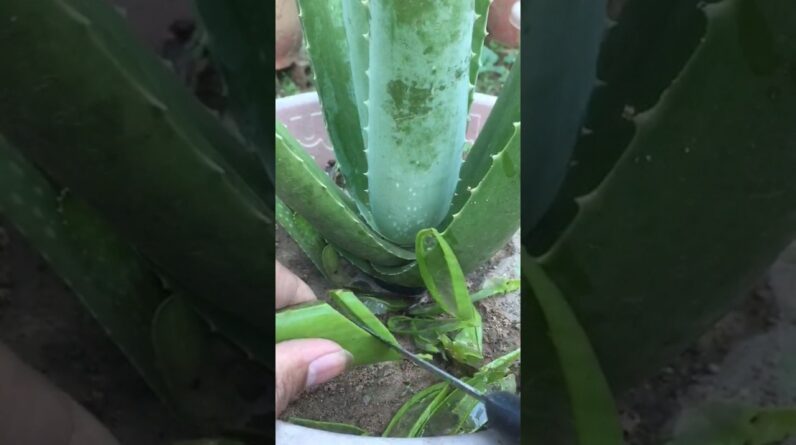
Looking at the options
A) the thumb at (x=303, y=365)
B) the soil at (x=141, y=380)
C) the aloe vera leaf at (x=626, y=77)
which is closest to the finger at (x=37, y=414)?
the soil at (x=141, y=380)

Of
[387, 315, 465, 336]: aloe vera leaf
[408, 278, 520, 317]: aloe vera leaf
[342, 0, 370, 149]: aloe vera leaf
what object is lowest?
[387, 315, 465, 336]: aloe vera leaf

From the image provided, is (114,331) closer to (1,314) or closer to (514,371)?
(1,314)

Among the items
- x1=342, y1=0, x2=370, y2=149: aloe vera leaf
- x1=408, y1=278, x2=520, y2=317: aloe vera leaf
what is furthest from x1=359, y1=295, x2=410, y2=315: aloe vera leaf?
x1=342, y1=0, x2=370, y2=149: aloe vera leaf

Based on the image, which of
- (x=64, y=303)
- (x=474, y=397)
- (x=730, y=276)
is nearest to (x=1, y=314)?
(x=64, y=303)

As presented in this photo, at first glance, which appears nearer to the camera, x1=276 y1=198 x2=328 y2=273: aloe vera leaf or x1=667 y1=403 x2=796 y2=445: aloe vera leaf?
x1=667 y1=403 x2=796 y2=445: aloe vera leaf

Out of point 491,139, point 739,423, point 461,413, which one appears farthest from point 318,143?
point 739,423

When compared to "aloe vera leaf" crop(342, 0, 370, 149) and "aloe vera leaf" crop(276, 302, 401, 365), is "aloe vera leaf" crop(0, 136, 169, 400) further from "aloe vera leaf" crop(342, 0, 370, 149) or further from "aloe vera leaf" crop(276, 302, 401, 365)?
"aloe vera leaf" crop(342, 0, 370, 149)

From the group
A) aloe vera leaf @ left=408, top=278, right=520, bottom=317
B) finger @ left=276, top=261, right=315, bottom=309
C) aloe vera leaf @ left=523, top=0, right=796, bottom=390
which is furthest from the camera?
aloe vera leaf @ left=408, top=278, right=520, bottom=317

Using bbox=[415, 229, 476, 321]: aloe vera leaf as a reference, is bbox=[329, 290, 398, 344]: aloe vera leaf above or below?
below

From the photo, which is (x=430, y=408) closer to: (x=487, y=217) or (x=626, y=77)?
(x=487, y=217)
